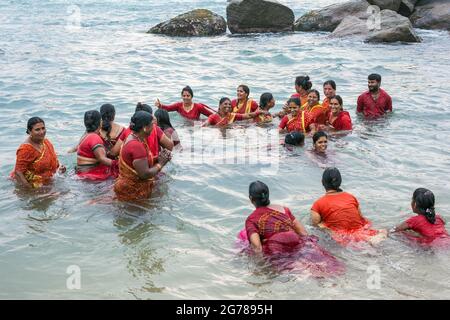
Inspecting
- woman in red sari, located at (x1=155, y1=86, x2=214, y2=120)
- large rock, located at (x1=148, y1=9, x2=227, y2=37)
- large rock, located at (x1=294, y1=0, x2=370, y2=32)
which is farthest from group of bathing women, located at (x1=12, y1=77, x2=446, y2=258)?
large rock, located at (x1=294, y1=0, x2=370, y2=32)

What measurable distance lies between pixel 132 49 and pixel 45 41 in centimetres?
415

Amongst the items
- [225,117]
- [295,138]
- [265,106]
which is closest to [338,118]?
[295,138]

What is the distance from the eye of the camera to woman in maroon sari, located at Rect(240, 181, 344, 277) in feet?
19.5

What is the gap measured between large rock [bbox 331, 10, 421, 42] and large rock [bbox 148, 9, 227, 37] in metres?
4.63

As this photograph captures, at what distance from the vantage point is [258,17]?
2205 centimetres

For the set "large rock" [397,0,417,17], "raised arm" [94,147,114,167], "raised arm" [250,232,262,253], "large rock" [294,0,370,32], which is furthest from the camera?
"large rock" [397,0,417,17]

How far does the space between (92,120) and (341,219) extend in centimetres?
384

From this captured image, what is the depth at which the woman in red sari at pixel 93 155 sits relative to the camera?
8.05 meters

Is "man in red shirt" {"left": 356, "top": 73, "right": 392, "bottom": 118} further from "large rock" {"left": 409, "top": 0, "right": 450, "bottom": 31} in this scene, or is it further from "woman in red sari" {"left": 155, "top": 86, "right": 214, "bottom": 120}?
"large rock" {"left": 409, "top": 0, "right": 450, "bottom": 31}

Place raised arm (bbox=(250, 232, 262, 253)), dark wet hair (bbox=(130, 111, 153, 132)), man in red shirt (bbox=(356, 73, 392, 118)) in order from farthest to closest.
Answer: man in red shirt (bbox=(356, 73, 392, 118)) < dark wet hair (bbox=(130, 111, 153, 132)) < raised arm (bbox=(250, 232, 262, 253))

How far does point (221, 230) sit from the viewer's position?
720 centimetres
